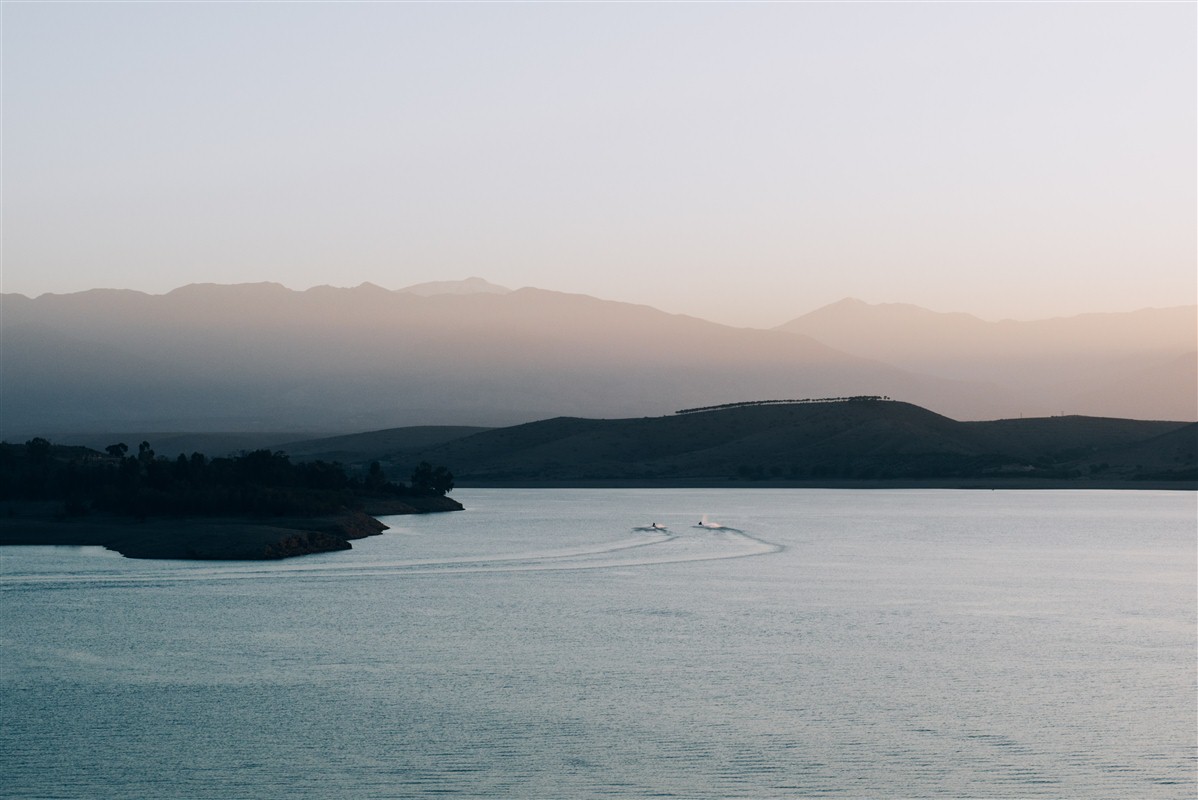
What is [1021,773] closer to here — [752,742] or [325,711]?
[752,742]

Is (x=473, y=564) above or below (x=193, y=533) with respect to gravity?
below

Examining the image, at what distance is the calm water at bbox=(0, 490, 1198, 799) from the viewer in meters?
30.2

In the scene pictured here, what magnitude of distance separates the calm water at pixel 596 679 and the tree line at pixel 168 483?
2806cm

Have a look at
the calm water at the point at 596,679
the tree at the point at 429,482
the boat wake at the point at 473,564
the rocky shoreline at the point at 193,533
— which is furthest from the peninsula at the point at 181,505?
the tree at the point at 429,482

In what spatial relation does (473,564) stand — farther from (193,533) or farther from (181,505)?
(181,505)

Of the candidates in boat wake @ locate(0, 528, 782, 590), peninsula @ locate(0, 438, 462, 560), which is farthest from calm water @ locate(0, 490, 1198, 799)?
peninsula @ locate(0, 438, 462, 560)

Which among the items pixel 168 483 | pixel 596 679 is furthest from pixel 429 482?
pixel 596 679

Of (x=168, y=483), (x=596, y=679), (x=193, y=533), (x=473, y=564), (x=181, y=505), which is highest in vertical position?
(x=168, y=483)

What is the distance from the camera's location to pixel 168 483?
11438 cm

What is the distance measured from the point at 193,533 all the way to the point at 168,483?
24609mm

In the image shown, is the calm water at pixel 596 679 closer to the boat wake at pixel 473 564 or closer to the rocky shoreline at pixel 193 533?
the boat wake at pixel 473 564

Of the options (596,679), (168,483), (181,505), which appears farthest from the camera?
(168,483)

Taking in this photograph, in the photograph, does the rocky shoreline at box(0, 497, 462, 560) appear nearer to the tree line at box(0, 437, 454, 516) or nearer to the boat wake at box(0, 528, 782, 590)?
the tree line at box(0, 437, 454, 516)

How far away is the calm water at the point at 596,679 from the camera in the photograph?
30.2 metres
